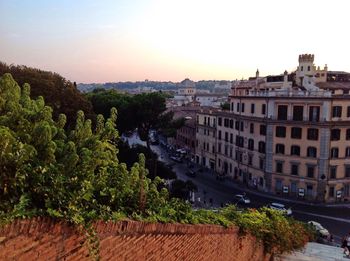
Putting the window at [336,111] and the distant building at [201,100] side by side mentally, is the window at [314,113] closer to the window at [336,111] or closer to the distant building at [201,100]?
the window at [336,111]

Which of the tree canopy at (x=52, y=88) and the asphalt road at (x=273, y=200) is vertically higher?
the tree canopy at (x=52, y=88)

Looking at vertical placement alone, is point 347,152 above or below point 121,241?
below

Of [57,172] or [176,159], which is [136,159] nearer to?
[176,159]

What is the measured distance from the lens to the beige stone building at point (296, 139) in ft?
137

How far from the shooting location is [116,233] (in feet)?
18.0

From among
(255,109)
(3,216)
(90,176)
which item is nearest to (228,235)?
(90,176)

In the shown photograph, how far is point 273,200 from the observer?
42.9 meters

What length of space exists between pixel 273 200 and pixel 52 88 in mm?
24898

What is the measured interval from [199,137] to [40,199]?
5867 centimetres

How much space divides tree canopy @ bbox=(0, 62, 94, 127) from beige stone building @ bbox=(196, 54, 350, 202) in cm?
2134

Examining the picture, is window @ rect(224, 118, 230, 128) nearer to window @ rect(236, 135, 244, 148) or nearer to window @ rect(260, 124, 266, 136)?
window @ rect(236, 135, 244, 148)

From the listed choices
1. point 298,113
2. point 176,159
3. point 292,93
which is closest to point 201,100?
point 176,159

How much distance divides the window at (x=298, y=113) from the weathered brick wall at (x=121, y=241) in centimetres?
3474

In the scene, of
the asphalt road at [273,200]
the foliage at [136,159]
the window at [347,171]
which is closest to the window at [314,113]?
the window at [347,171]
